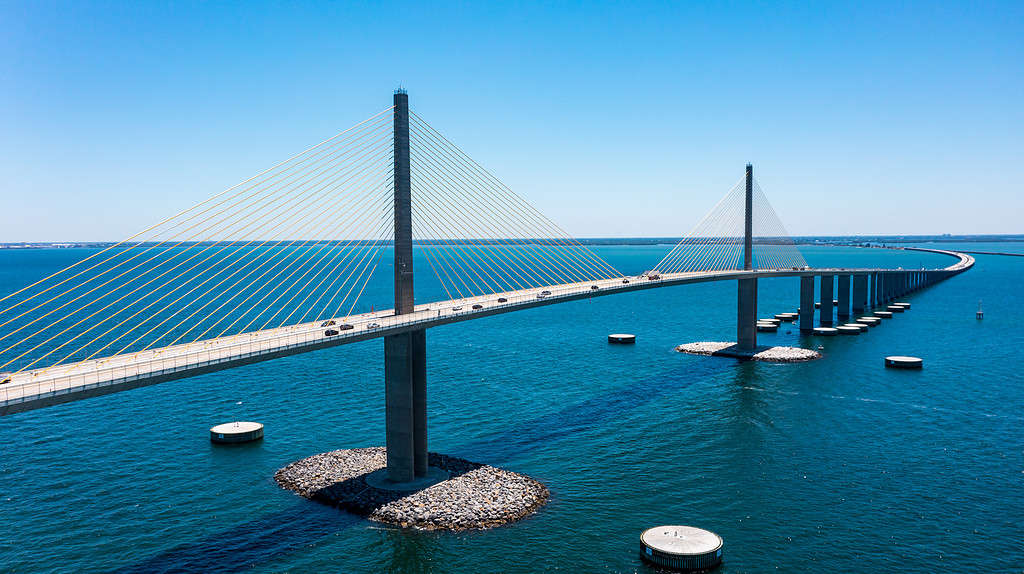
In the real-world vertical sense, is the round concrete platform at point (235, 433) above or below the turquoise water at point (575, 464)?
above

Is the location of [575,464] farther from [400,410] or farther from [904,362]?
[904,362]

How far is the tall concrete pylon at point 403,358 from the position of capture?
51.1 metres

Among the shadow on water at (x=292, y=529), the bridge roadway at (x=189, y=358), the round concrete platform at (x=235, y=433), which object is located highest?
the bridge roadway at (x=189, y=358)

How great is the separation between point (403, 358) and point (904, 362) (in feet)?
255

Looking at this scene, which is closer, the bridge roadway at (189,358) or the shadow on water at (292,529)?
the bridge roadway at (189,358)

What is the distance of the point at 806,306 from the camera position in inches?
5256

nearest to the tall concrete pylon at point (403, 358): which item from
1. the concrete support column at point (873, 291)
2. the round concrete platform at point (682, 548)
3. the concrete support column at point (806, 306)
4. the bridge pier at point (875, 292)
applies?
the round concrete platform at point (682, 548)

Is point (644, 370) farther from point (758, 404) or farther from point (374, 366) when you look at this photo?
point (374, 366)

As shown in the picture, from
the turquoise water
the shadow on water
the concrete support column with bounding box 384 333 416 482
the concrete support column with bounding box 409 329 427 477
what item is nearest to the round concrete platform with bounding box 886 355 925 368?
the turquoise water

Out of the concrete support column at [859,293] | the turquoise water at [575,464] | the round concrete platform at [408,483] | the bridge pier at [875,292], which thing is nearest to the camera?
the turquoise water at [575,464]

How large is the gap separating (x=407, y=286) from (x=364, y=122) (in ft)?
45.4

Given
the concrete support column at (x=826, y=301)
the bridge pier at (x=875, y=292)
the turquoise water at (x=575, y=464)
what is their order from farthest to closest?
the bridge pier at (x=875, y=292)
the concrete support column at (x=826, y=301)
the turquoise water at (x=575, y=464)

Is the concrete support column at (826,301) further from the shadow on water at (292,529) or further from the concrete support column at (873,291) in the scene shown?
the shadow on water at (292,529)

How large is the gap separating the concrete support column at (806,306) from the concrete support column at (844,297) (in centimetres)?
2808
